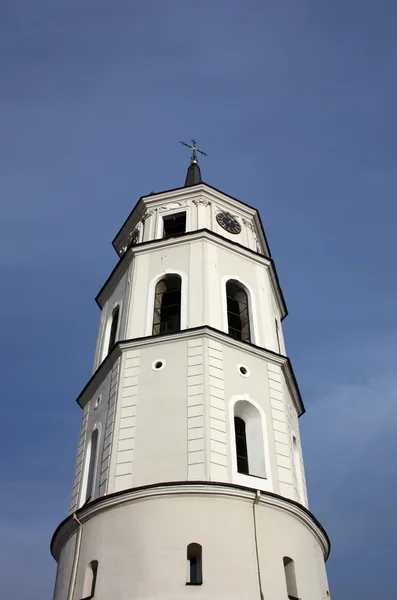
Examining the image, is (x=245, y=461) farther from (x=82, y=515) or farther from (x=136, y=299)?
(x=136, y=299)

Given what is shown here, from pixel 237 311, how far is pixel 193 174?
511 inches

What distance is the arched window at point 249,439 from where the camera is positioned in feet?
63.4

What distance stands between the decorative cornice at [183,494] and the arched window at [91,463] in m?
1.47

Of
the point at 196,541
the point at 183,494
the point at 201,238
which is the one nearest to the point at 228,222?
the point at 201,238

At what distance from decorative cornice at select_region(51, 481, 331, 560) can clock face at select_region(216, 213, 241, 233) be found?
12689 mm

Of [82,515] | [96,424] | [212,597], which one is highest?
[96,424]

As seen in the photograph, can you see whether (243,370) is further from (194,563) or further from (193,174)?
(193,174)

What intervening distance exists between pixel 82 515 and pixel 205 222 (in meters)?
13.2

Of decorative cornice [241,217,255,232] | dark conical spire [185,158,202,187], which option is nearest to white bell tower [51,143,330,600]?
decorative cornice [241,217,255,232]

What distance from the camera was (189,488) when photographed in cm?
1717

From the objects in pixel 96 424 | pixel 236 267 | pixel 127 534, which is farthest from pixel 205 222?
pixel 127 534

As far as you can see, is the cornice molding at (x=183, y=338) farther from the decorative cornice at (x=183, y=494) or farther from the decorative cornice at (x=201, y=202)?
the decorative cornice at (x=201, y=202)

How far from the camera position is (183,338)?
21.6 metres

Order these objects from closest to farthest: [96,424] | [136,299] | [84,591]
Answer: [84,591]
[96,424]
[136,299]
